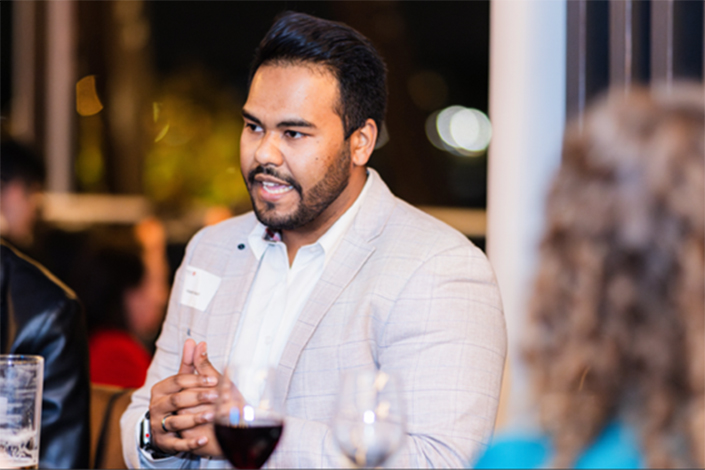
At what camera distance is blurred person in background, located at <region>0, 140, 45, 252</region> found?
135 inches

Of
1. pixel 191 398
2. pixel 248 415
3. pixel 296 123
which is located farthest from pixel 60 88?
pixel 248 415

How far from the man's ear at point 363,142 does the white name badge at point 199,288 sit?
0.50 m

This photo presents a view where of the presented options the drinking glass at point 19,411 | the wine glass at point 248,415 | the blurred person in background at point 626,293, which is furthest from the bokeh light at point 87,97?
the blurred person in background at point 626,293

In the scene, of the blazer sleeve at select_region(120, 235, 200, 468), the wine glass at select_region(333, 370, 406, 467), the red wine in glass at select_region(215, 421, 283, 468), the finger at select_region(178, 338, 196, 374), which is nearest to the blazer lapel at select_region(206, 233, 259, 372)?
the blazer sleeve at select_region(120, 235, 200, 468)

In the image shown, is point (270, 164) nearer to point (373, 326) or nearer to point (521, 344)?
point (373, 326)

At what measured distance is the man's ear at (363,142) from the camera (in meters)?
1.91

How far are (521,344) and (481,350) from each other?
67 centimetres

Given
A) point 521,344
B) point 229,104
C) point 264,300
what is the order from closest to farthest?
1. point 521,344
2. point 264,300
3. point 229,104

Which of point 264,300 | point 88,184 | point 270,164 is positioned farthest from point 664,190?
point 88,184

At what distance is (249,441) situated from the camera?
3.64 feet

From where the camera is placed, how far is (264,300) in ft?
6.30

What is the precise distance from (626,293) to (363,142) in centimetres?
117

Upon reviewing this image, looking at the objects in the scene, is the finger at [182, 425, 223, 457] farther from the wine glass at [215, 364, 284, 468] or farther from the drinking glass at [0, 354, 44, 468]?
the drinking glass at [0, 354, 44, 468]

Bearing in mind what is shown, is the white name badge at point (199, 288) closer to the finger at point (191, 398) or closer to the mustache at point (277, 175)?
the mustache at point (277, 175)
